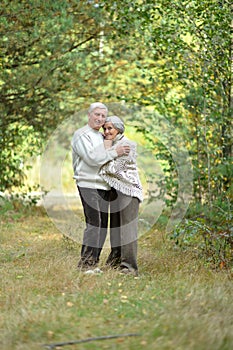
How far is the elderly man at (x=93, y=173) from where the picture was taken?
5.81 meters

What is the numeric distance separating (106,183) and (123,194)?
0.18 metres

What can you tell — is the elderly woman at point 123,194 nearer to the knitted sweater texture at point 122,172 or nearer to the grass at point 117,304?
the knitted sweater texture at point 122,172

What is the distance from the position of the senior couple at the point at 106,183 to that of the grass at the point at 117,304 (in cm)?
27

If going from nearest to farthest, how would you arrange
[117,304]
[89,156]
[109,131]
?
[117,304] < [89,156] < [109,131]

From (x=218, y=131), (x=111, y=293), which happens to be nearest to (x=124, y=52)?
(x=218, y=131)

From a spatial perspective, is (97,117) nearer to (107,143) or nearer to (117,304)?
(107,143)

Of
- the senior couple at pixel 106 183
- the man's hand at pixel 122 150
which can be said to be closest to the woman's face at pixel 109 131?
the senior couple at pixel 106 183

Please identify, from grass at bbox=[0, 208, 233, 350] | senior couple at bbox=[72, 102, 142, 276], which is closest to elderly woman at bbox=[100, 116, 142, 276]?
senior couple at bbox=[72, 102, 142, 276]

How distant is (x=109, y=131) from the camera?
19.4 feet

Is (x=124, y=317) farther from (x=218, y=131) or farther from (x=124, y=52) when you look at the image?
(x=124, y=52)

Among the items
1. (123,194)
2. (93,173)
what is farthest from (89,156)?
(123,194)

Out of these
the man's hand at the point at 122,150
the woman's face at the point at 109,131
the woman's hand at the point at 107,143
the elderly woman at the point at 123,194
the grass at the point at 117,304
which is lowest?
the grass at the point at 117,304

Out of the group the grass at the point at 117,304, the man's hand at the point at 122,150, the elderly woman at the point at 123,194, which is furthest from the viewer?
the elderly woman at the point at 123,194

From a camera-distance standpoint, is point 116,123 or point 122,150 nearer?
point 122,150
